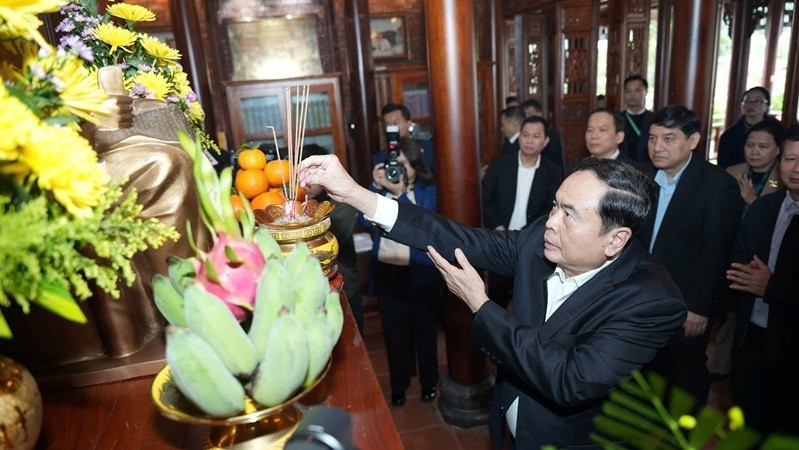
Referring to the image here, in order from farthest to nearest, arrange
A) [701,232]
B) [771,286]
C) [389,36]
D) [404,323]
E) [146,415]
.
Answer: [389,36] → [404,323] → [701,232] → [771,286] → [146,415]

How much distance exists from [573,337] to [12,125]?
1351mm

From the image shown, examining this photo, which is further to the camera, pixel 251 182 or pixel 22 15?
pixel 251 182

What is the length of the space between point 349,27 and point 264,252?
18.4ft

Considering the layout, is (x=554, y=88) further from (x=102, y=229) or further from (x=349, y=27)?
(x=102, y=229)

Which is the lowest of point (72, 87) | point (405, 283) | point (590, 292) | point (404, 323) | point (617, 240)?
point (404, 323)

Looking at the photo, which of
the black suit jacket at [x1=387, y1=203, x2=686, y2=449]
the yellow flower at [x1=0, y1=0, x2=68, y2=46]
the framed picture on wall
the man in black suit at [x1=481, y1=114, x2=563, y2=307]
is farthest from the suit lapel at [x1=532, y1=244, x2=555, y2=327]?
the framed picture on wall

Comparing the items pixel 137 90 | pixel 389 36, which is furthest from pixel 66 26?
pixel 389 36

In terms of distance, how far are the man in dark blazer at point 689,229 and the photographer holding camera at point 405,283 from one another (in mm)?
1225

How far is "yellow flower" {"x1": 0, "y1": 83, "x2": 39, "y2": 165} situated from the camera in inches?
21.6

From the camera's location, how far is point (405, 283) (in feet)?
10.1

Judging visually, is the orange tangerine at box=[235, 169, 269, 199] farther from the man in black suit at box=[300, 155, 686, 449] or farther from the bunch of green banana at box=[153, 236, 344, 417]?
the bunch of green banana at box=[153, 236, 344, 417]

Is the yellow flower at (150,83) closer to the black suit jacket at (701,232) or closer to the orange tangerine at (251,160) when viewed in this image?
the orange tangerine at (251,160)

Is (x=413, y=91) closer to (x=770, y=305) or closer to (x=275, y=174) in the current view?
(x=770, y=305)

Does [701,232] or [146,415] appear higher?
[146,415]
